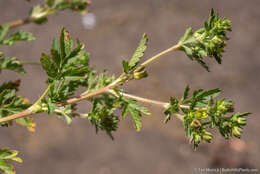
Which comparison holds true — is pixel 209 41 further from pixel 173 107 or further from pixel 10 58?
pixel 10 58

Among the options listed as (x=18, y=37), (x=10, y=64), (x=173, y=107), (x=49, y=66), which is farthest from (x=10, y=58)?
(x=173, y=107)

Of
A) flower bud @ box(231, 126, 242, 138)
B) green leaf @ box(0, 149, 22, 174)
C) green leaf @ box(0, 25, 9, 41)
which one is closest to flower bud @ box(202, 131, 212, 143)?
flower bud @ box(231, 126, 242, 138)

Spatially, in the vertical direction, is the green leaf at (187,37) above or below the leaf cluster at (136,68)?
above

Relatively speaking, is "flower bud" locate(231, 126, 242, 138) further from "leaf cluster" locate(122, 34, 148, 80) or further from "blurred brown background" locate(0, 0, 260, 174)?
"blurred brown background" locate(0, 0, 260, 174)

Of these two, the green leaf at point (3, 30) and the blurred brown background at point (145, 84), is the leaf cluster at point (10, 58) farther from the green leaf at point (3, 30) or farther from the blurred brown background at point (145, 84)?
the blurred brown background at point (145, 84)

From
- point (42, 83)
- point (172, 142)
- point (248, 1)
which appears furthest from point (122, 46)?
point (248, 1)

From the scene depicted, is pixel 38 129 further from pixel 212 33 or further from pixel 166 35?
pixel 212 33

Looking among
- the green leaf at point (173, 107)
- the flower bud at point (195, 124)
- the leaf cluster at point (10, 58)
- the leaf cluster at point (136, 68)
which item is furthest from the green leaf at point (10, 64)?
the flower bud at point (195, 124)
